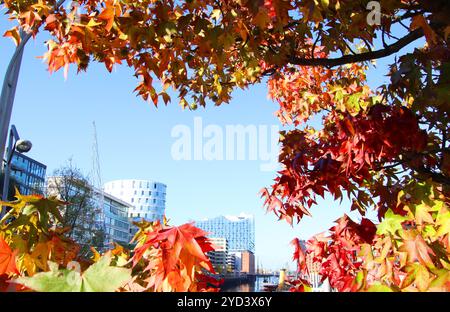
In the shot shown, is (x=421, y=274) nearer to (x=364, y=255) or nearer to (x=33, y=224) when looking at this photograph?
(x=364, y=255)

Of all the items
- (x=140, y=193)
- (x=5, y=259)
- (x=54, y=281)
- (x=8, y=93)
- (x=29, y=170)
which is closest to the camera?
(x=54, y=281)

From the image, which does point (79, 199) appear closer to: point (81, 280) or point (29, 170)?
point (81, 280)

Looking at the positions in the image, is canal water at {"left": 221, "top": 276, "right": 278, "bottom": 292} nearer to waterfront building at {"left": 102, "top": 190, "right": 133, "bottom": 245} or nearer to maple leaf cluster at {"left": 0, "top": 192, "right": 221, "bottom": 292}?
maple leaf cluster at {"left": 0, "top": 192, "right": 221, "bottom": 292}

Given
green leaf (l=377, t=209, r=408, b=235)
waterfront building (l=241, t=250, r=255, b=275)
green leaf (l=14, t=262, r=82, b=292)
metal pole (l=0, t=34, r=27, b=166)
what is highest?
metal pole (l=0, t=34, r=27, b=166)

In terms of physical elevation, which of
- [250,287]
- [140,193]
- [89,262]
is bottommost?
[250,287]

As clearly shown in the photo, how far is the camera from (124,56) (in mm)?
3662

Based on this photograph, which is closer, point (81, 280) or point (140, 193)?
point (81, 280)

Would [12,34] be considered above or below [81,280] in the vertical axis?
above

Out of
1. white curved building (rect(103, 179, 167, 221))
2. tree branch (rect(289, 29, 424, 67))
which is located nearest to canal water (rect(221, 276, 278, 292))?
tree branch (rect(289, 29, 424, 67))

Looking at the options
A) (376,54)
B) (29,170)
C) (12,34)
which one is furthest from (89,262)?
(29,170)

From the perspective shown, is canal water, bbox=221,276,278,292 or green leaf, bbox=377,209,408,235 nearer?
canal water, bbox=221,276,278,292

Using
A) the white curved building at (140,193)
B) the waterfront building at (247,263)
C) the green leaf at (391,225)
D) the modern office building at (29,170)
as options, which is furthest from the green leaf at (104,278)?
the white curved building at (140,193)

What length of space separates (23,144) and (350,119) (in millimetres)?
9419

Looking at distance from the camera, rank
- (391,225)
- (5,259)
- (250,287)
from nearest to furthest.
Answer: (5,259) → (391,225) → (250,287)
